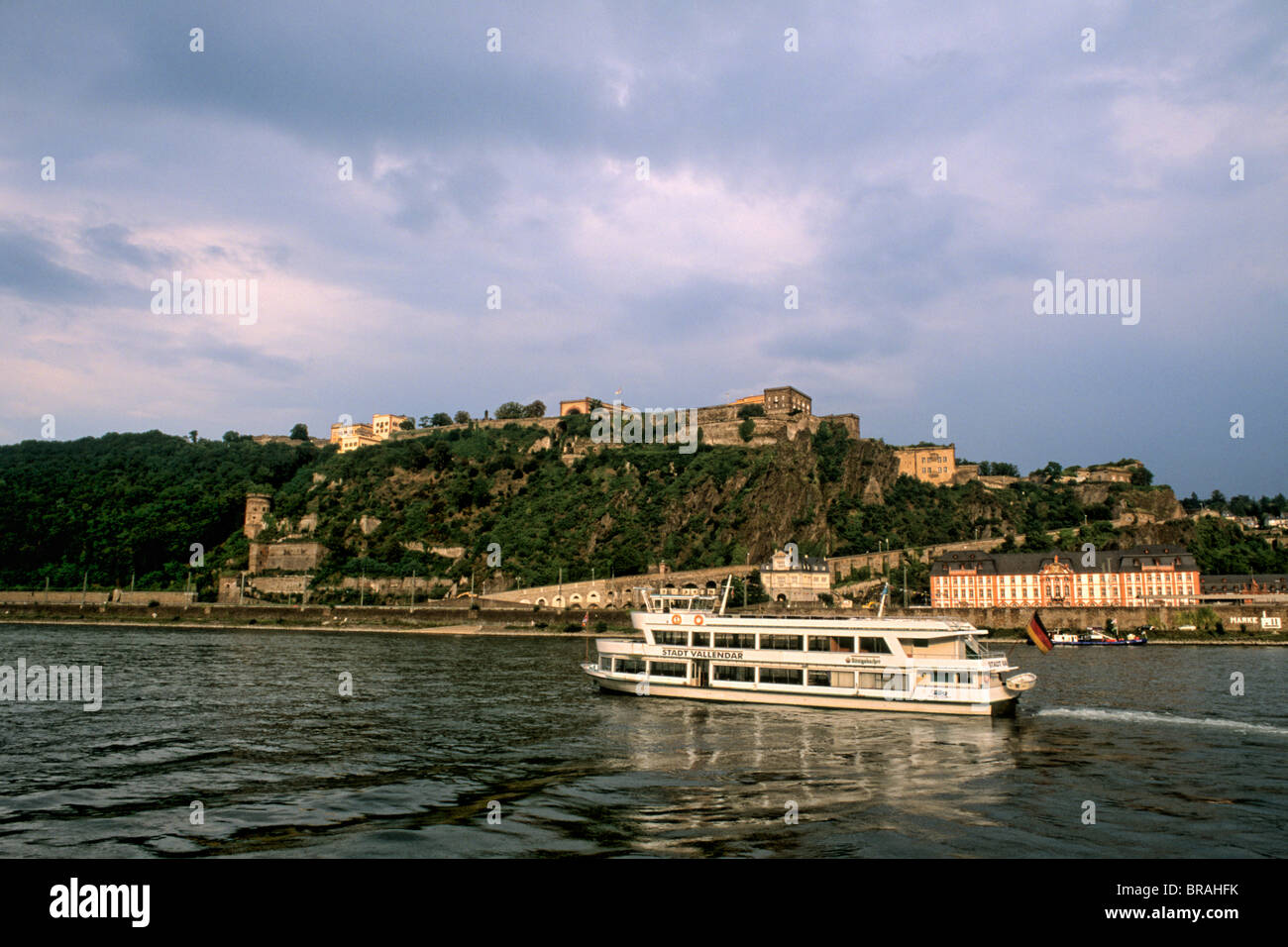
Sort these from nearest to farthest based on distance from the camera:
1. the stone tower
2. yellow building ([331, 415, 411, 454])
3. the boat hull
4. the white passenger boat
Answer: the boat hull < the white passenger boat < the stone tower < yellow building ([331, 415, 411, 454])

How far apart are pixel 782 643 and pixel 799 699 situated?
2.60m

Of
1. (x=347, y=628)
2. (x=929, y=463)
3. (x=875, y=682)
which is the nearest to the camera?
(x=875, y=682)

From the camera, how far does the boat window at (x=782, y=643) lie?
121 feet

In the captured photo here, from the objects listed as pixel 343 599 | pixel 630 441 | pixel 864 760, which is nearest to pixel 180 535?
pixel 343 599

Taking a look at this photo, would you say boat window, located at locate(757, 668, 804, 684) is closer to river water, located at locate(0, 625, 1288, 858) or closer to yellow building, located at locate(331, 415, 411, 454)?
river water, located at locate(0, 625, 1288, 858)

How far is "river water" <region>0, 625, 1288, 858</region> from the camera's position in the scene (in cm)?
1638

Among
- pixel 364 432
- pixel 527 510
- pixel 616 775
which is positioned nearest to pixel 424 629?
pixel 527 510

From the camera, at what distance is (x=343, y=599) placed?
122812mm

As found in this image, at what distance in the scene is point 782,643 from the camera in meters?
37.4

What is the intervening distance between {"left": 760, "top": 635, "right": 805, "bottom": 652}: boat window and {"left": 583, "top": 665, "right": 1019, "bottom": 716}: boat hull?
6.53 feet

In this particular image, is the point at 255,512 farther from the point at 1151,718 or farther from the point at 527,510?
the point at 1151,718

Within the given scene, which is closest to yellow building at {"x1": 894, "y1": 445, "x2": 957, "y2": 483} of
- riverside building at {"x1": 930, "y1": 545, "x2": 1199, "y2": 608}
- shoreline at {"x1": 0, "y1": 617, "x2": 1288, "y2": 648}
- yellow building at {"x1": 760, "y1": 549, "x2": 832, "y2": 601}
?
yellow building at {"x1": 760, "y1": 549, "x2": 832, "y2": 601}
